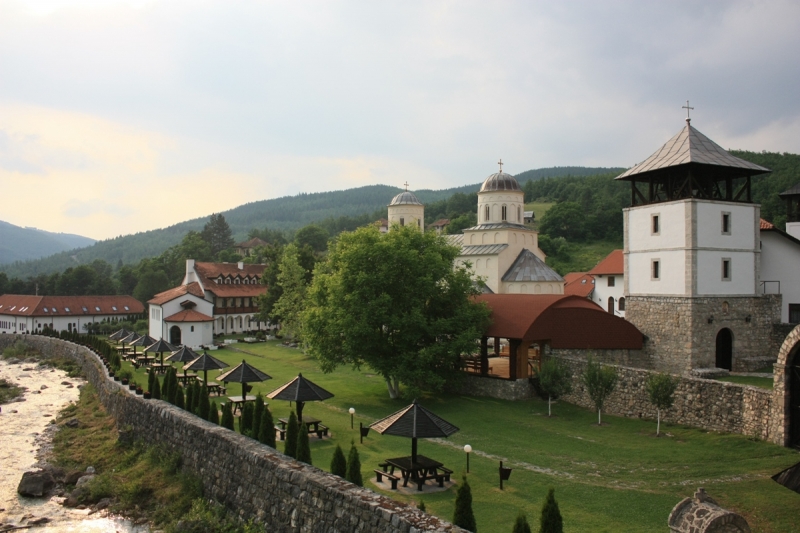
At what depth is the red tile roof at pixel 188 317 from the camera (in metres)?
47.1

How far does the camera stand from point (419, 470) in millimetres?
14320

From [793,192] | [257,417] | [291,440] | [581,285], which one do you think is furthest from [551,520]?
[581,285]

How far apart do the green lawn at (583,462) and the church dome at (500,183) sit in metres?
22.0

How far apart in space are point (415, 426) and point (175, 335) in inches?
1512

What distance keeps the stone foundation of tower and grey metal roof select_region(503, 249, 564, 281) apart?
13477 millimetres

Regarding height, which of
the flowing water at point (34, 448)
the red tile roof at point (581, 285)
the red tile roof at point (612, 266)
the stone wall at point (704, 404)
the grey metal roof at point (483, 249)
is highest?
the grey metal roof at point (483, 249)

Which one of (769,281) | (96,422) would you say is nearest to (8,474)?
(96,422)

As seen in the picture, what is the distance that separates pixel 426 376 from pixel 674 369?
34.3 ft

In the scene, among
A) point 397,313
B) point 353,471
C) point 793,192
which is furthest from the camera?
point 793,192

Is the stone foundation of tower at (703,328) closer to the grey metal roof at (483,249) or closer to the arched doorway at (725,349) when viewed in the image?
the arched doorway at (725,349)

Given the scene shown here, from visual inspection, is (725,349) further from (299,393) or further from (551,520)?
(551,520)

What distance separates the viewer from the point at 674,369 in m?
25.2

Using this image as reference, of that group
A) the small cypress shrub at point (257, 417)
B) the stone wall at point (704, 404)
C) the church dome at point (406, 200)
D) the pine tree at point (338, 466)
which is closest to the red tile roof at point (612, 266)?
the church dome at point (406, 200)

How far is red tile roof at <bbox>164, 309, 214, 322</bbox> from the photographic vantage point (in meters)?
Answer: 47.1
